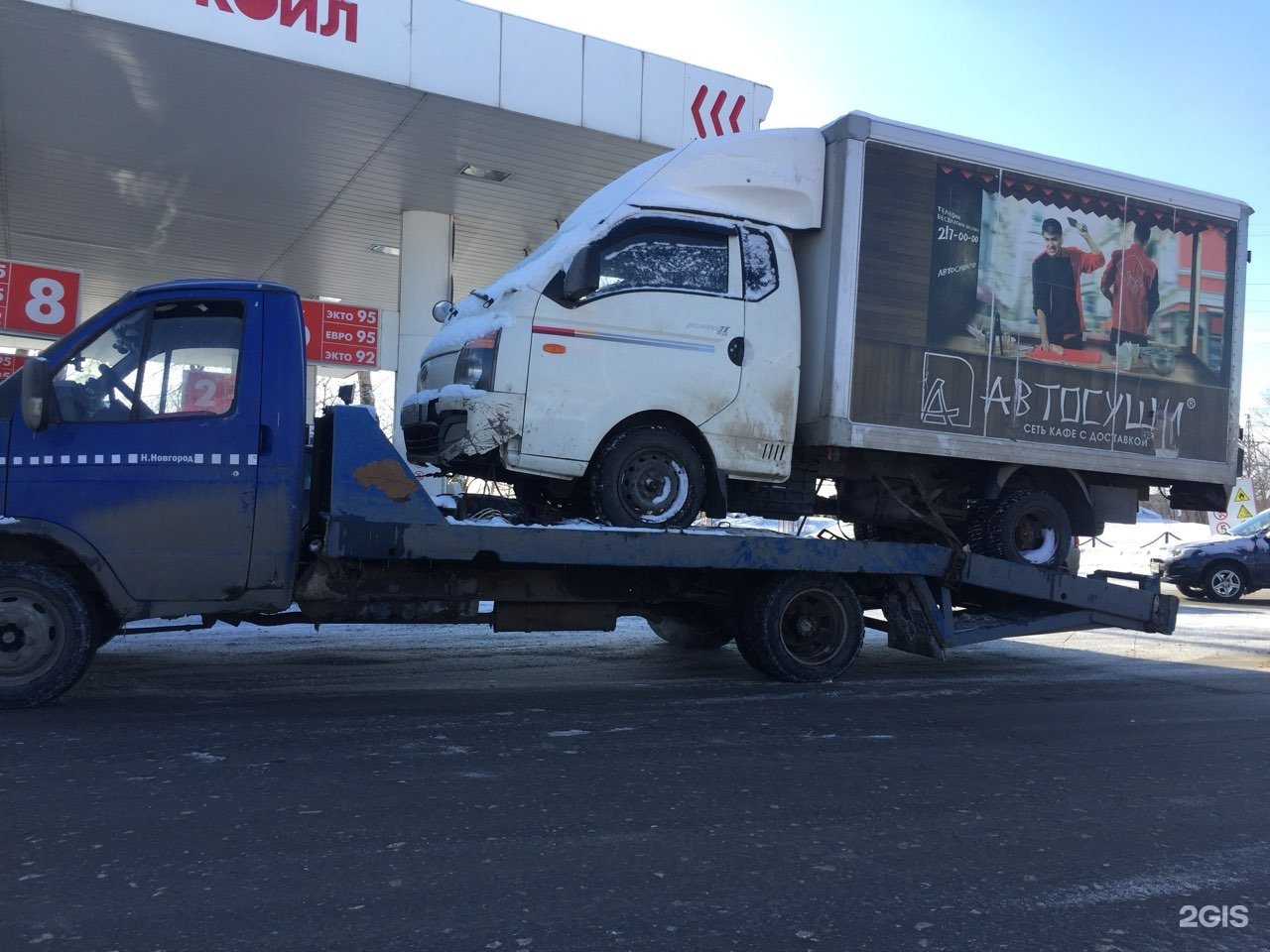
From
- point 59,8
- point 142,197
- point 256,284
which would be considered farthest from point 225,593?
point 142,197

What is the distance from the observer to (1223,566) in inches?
666

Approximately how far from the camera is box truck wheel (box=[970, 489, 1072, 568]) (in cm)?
798

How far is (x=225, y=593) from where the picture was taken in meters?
5.84

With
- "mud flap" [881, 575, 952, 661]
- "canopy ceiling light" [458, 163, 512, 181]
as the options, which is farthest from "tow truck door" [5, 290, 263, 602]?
"canopy ceiling light" [458, 163, 512, 181]

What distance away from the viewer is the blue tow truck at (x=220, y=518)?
5.52 metres

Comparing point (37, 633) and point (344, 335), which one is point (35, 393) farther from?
point (344, 335)

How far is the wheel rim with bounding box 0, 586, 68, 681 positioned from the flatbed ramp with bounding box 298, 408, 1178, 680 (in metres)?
1.28

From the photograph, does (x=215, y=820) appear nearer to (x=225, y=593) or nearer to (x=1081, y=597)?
(x=225, y=593)

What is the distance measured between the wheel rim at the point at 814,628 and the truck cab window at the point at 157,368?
158 inches

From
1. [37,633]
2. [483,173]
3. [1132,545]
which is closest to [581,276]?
[37,633]

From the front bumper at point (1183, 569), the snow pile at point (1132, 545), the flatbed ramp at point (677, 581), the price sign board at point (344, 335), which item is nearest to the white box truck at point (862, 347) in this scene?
the flatbed ramp at point (677, 581)

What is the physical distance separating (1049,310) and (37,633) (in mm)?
6972

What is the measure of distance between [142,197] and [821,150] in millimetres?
10023

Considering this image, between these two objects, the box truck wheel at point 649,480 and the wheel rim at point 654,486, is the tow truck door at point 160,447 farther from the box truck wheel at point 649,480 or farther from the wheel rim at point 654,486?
the wheel rim at point 654,486
